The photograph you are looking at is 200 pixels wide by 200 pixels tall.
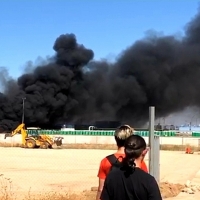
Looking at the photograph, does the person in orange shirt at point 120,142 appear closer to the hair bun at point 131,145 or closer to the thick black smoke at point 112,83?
the hair bun at point 131,145

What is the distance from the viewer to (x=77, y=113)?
84812 mm

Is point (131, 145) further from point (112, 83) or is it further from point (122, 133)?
point (112, 83)

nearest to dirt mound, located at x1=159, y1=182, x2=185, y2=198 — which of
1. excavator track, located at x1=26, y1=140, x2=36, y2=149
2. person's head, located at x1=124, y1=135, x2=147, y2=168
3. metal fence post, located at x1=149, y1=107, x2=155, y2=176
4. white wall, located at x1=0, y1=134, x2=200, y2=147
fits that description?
metal fence post, located at x1=149, y1=107, x2=155, y2=176

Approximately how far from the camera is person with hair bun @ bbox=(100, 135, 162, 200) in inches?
113

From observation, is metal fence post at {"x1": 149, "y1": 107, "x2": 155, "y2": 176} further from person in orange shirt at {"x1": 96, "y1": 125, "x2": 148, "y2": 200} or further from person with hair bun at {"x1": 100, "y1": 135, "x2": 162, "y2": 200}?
person with hair bun at {"x1": 100, "y1": 135, "x2": 162, "y2": 200}

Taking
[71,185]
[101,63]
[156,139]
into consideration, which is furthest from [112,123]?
[156,139]

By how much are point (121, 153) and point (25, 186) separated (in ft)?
35.6

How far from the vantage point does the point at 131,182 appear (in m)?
2.90

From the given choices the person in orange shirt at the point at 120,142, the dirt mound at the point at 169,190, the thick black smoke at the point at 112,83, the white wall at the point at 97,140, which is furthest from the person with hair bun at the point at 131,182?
the thick black smoke at the point at 112,83

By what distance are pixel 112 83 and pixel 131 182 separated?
80790 millimetres

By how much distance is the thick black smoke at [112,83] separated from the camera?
76.9m

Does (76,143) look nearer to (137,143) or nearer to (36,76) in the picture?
(36,76)

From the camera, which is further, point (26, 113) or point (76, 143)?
point (26, 113)

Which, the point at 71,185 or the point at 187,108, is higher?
the point at 187,108
